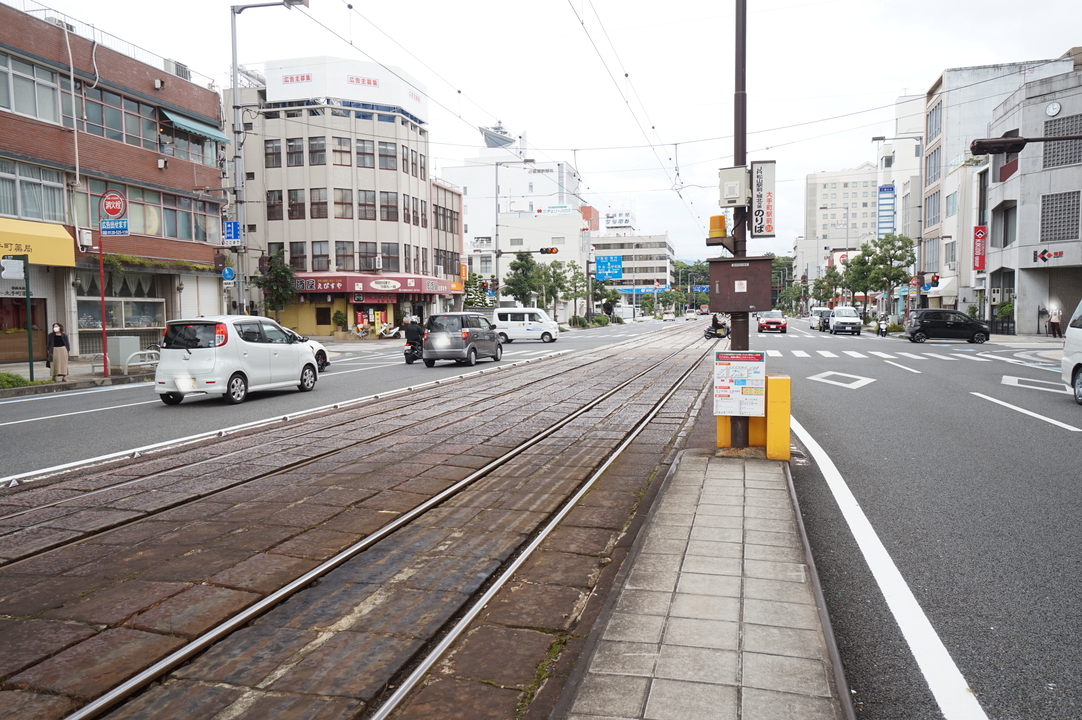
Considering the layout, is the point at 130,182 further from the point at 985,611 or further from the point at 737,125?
the point at 985,611

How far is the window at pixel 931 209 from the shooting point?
58.7 meters

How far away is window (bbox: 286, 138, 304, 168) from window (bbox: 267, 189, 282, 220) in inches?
81.6

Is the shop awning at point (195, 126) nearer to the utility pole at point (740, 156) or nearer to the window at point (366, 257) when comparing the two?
the window at point (366, 257)

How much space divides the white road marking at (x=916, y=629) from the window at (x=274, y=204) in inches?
1887

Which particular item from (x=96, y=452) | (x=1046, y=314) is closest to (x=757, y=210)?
(x=96, y=452)

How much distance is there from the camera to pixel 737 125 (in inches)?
326

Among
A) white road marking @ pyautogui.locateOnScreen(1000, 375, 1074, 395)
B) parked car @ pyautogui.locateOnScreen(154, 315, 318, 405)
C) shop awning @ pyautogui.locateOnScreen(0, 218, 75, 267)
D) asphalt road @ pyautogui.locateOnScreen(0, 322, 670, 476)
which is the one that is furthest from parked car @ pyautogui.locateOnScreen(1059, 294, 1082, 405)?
shop awning @ pyautogui.locateOnScreen(0, 218, 75, 267)

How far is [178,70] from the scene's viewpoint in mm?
32531

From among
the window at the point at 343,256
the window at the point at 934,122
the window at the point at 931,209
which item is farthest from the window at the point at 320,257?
the window at the point at 931,209

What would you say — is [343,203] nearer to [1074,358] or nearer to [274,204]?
[274,204]

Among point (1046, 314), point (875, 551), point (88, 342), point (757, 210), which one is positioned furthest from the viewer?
point (1046, 314)

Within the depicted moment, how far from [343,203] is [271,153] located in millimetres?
5994

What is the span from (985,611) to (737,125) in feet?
19.2

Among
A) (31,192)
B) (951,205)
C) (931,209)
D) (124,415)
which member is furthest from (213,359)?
(931,209)
